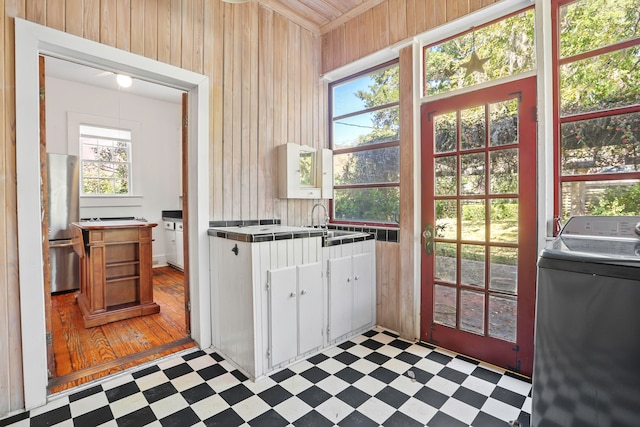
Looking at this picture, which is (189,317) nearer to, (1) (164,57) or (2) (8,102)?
(2) (8,102)

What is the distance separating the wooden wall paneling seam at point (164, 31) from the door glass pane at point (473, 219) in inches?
98.2

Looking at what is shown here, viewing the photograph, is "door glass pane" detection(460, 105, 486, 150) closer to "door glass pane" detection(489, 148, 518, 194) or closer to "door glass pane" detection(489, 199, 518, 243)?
"door glass pane" detection(489, 148, 518, 194)

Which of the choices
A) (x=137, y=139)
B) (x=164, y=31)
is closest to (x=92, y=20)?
(x=164, y=31)

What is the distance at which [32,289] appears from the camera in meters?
1.78

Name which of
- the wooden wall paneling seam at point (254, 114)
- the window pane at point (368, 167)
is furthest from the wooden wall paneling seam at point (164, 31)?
the window pane at point (368, 167)

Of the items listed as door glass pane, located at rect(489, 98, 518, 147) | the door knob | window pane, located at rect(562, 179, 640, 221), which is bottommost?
the door knob

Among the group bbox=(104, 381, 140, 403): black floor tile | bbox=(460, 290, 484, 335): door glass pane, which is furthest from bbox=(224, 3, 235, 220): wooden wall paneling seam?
bbox=(460, 290, 484, 335): door glass pane

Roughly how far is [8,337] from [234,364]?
1.30 meters

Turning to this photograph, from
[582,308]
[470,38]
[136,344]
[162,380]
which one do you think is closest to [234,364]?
[162,380]

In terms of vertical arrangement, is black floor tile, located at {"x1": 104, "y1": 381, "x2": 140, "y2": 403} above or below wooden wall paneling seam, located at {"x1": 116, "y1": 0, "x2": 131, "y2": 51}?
below

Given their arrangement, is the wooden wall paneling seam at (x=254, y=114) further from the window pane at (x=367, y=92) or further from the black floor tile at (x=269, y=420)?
the black floor tile at (x=269, y=420)

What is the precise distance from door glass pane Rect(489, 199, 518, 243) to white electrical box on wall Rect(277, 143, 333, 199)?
1.59 meters

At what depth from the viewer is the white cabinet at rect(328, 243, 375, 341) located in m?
2.55

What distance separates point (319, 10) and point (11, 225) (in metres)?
2.97
